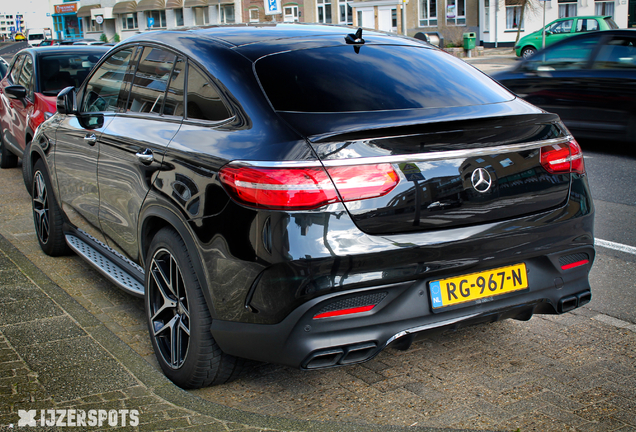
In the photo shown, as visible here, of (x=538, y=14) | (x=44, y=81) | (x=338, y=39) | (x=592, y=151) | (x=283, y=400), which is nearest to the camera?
(x=283, y=400)

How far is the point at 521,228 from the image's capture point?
2.92 m

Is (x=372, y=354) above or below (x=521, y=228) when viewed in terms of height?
below

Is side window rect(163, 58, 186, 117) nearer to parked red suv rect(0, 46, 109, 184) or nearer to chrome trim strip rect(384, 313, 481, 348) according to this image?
chrome trim strip rect(384, 313, 481, 348)

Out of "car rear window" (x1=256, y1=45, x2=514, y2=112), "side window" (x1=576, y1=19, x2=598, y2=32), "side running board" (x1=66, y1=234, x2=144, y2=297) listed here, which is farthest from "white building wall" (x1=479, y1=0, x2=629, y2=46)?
"side running board" (x1=66, y1=234, x2=144, y2=297)

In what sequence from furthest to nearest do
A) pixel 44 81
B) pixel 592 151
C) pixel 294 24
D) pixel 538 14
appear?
pixel 538 14 → pixel 592 151 → pixel 44 81 → pixel 294 24

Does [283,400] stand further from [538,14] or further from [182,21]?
[182,21]

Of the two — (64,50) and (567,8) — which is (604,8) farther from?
(64,50)

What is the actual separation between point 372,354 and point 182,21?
221 feet

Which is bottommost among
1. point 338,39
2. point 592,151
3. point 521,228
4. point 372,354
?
point 592,151

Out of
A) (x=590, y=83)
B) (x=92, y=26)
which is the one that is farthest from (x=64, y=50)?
(x=92, y=26)

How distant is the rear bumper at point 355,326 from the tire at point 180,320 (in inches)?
4.9

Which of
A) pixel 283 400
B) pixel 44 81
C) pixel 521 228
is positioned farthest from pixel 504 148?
pixel 44 81

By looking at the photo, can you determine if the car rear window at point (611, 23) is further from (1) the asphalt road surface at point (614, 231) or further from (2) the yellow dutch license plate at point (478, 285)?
(2) the yellow dutch license plate at point (478, 285)

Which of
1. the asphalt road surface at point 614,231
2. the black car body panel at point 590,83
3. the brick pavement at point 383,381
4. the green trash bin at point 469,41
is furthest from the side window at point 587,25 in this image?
the brick pavement at point 383,381
